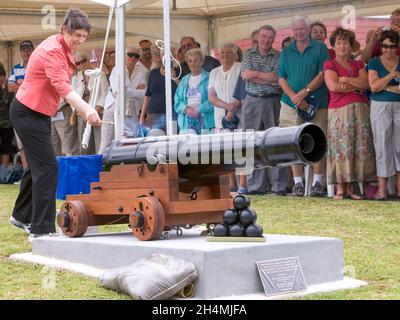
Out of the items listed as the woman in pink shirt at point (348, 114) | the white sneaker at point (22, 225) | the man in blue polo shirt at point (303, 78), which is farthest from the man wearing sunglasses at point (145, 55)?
the white sneaker at point (22, 225)

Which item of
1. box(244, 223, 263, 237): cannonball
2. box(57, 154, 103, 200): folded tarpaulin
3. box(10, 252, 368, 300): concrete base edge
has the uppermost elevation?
box(57, 154, 103, 200): folded tarpaulin

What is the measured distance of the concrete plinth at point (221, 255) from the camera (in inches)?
195

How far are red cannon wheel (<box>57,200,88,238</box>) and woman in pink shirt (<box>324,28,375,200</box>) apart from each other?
17.7 ft

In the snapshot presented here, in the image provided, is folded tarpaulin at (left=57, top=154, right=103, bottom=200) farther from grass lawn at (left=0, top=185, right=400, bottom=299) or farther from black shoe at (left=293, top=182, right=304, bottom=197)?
black shoe at (left=293, top=182, right=304, bottom=197)

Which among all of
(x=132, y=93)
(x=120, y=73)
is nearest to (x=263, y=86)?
(x=132, y=93)

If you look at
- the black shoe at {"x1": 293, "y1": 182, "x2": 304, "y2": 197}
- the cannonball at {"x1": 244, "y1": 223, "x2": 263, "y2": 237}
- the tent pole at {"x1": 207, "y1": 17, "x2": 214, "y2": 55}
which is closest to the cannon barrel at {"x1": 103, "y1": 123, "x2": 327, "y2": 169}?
the cannonball at {"x1": 244, "y1": 223, "x2": 263, "y2": 237}

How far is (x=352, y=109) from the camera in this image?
11.2m

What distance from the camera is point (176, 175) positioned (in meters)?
5.87

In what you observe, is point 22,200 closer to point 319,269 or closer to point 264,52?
point 319,269

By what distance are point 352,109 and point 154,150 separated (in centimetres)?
563

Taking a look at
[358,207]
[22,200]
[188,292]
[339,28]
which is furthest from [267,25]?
[188,292]

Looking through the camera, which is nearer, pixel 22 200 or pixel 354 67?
pixel 22 200

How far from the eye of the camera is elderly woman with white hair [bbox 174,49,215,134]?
12.4 meters

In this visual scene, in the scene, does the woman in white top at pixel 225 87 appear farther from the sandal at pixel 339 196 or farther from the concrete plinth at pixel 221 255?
the concrete plinth at pixel 221 255
